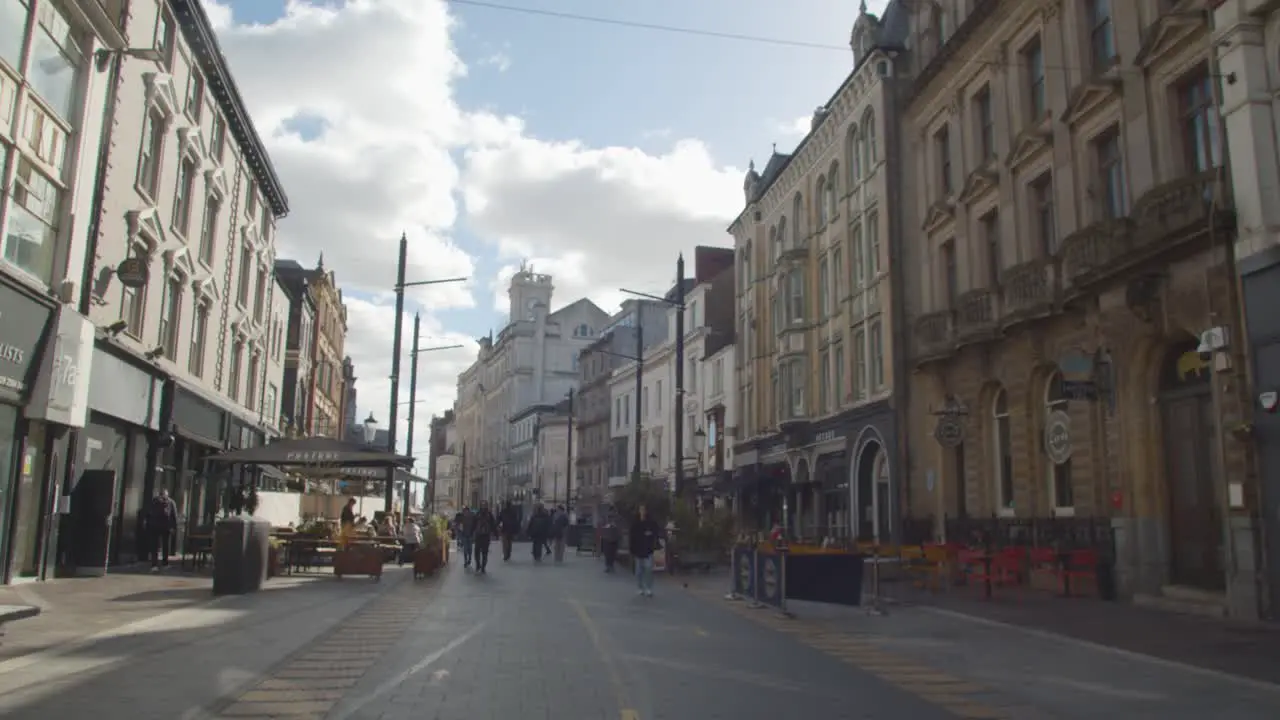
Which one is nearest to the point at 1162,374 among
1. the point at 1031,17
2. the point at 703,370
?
the point at 1031,17

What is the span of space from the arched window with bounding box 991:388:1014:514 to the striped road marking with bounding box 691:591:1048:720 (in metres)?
10.4

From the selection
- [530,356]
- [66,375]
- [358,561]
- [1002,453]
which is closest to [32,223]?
[66,375]

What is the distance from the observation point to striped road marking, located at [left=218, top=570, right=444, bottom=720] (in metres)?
7.54

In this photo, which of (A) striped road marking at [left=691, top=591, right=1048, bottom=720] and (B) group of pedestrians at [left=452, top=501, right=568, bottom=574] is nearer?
(A) striped road marking at [left=691, top=591, right=1048, bottom=720]

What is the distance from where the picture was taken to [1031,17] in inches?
859

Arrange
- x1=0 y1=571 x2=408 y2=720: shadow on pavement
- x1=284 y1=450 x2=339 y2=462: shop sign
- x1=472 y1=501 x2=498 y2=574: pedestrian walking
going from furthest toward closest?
1. x1=472 y1=501 x2=498 y2=574: pedestrian walking
2. x1=284 y1=450 x2=339 y2=462: shop sign
3. x1=0 y1=571 x2=408 y2=720: shadow on pavement

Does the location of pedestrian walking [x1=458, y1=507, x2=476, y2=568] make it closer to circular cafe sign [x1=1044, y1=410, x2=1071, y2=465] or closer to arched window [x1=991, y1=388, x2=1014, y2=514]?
arched window [x1=991, y1=388, x2=1014, y2=514]

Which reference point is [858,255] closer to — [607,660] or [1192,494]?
[1192,494]

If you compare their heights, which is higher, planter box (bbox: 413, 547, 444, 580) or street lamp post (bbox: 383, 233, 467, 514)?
street lamp post (bbox: 383, 233, 467, 514)

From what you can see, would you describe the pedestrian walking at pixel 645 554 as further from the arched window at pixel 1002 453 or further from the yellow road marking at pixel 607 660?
the arched window at pixel 1002 453

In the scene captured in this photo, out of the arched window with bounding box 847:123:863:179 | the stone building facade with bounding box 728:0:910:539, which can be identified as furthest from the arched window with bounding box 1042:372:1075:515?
the arched window with bounding box 847:123:863:179

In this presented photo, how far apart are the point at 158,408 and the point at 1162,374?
69.2 feet

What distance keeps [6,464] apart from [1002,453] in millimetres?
19689

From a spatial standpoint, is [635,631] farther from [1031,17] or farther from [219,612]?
[1031,17]
